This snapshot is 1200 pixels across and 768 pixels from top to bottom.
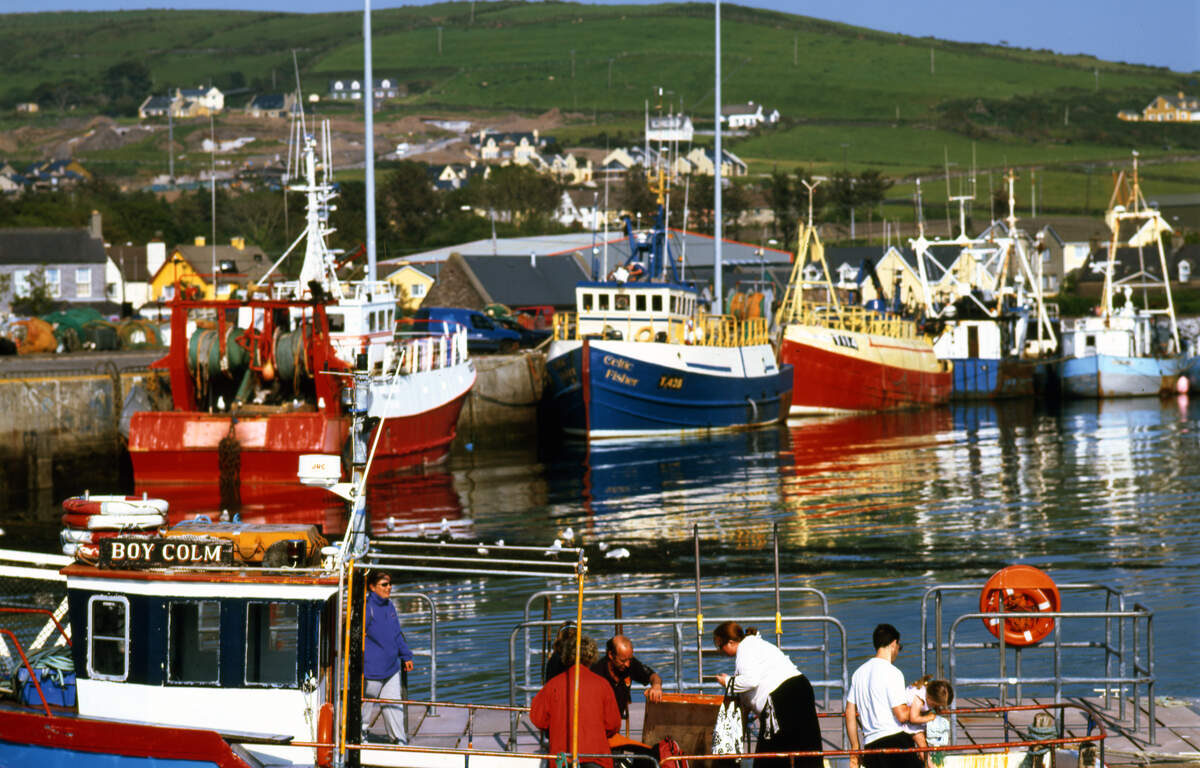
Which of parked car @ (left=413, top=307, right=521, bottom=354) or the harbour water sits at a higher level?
parked car @ (left=413, top=307, right=521, bottom=354)

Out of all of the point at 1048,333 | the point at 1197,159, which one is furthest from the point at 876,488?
the point at 1197,159

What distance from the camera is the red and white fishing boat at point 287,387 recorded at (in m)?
31.1

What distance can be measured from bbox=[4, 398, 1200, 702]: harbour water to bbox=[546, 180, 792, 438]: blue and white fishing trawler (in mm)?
1114

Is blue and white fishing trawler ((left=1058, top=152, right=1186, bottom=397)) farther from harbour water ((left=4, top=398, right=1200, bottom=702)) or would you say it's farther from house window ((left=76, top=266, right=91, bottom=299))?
house window ((left=76, top=266, right=91, bottom=299))

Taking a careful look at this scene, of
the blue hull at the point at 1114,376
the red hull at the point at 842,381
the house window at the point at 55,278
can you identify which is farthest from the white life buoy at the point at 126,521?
the house window at the point at 55,278

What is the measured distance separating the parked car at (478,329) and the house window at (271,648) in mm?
37031

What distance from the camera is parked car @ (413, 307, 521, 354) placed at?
49688 mm

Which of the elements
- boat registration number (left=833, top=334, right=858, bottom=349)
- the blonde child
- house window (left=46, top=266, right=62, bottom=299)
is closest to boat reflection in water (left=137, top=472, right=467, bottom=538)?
the blonde child

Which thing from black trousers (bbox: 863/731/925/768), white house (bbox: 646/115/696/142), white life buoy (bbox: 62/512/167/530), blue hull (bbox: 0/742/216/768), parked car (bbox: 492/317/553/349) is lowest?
blue hull (bbox: 0/742/216/768)

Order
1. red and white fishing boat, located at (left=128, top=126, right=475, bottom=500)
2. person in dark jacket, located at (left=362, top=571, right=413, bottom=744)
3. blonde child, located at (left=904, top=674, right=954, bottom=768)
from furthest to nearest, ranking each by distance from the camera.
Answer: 1. red and white fishing boat, located at (left=128, top=126, right=475, bottom=500)
2. person in dark jacket, located at (left=362, top=571, right=413, bottom=744)
3. blonde child, located at (left=904, top=674, right=954, bottom=768)

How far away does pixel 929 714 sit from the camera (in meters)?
10.3

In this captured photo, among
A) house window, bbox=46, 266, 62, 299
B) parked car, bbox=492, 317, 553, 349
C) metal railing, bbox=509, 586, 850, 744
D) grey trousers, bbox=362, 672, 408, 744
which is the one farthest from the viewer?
house window, bbox=46, 266, 62, 299

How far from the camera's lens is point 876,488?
1310 inches

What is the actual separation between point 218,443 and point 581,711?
73.5 feet
